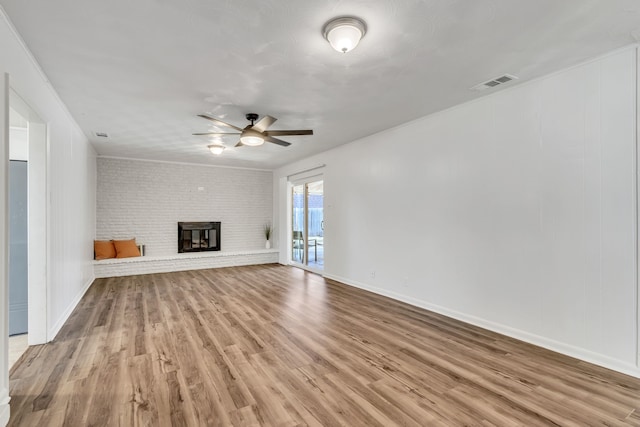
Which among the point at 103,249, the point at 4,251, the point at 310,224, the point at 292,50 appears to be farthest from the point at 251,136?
the point at 103,249

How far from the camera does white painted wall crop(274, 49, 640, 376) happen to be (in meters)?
2.63

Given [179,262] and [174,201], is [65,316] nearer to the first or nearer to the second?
[179,262]

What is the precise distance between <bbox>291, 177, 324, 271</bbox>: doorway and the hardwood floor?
3229mm

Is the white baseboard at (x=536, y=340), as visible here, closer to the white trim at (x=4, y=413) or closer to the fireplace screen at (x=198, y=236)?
the white trim at (x=4, y=413)

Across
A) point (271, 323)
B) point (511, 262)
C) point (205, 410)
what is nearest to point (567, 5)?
point (511, 262)

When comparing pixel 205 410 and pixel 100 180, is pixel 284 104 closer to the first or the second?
pixel 205 410

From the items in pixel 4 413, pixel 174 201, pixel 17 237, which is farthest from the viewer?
pixel 174 201

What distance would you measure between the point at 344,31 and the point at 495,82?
196 centimetres

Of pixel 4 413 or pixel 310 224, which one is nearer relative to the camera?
pixel 4 413

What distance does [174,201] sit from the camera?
7730mm

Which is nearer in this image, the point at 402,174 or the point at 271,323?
the point at 271,323

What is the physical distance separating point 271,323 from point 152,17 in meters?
3.22

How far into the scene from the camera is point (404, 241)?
464cm

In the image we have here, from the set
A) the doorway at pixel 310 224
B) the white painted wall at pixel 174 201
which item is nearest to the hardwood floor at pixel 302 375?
the doorway at pixel 310 224
